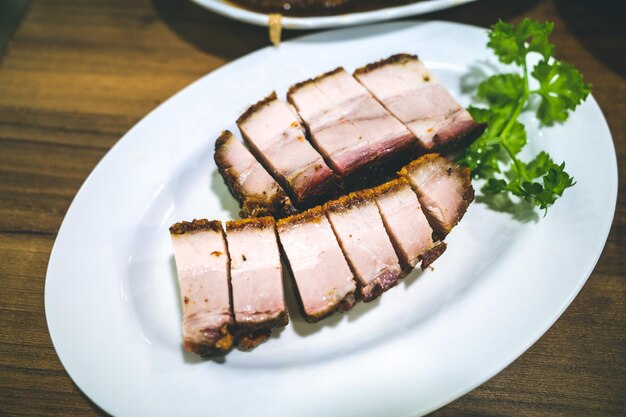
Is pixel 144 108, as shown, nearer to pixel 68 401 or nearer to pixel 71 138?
pixel 71 138

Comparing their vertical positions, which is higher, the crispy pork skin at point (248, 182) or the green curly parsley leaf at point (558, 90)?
the green curly parsley leaf at point (558, 90)

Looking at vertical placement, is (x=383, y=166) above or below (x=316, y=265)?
above

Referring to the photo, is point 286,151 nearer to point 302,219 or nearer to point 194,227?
point 302,219

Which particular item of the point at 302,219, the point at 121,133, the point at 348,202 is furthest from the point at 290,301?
the point at 121,133

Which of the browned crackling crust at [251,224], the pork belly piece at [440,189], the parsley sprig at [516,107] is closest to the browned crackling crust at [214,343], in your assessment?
the browned crackling crust at [251,224]

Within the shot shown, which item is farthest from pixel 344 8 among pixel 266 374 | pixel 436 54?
pixel 266 374

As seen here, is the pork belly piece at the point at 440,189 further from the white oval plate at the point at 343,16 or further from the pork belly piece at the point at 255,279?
the white oval plate at the point at 343,16

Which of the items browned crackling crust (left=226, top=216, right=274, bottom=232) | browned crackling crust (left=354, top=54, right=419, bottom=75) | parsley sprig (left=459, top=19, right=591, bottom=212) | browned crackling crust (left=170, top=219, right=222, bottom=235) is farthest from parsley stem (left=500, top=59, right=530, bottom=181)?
browned crackling crust (left=170, top=219, right=222, bottom=235)
